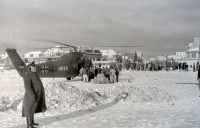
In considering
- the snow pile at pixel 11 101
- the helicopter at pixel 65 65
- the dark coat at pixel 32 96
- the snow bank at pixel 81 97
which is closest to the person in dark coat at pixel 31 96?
the dark coat at pixel 32 96

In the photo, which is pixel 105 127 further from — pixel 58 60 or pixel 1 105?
pixel 58 60

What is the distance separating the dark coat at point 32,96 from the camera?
268 inches

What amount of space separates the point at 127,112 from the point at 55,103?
10.1 ft

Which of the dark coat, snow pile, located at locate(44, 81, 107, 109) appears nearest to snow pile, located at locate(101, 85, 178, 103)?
snow pile, located at locate(44, 81, 107, 109)

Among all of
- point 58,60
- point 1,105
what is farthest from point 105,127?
point 58,60

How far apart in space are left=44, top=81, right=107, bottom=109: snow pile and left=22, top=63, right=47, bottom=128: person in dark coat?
3.36 m

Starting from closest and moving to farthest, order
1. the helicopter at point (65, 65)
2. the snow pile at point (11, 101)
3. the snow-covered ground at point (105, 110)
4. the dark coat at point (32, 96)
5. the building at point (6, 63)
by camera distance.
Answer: the dark coat at point (32, 96) → the snow-covered ground at point (105, 110) → the snow pile at point (11, 101) → the helicopter at point (65, 65) → the building at point (6, 63)

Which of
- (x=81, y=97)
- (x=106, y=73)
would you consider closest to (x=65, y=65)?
(x=106, y=73)

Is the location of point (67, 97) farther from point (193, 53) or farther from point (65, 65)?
point (193, 53)

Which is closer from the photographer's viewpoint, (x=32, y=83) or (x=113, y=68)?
(x=32, y=83)

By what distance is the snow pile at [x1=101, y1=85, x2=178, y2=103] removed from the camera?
41.4 ft

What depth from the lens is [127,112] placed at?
374 inches

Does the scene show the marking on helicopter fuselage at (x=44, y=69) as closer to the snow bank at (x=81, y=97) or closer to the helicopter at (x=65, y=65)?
the helicopter at (x=65, y=65)

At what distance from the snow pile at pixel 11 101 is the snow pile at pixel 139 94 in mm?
4585
